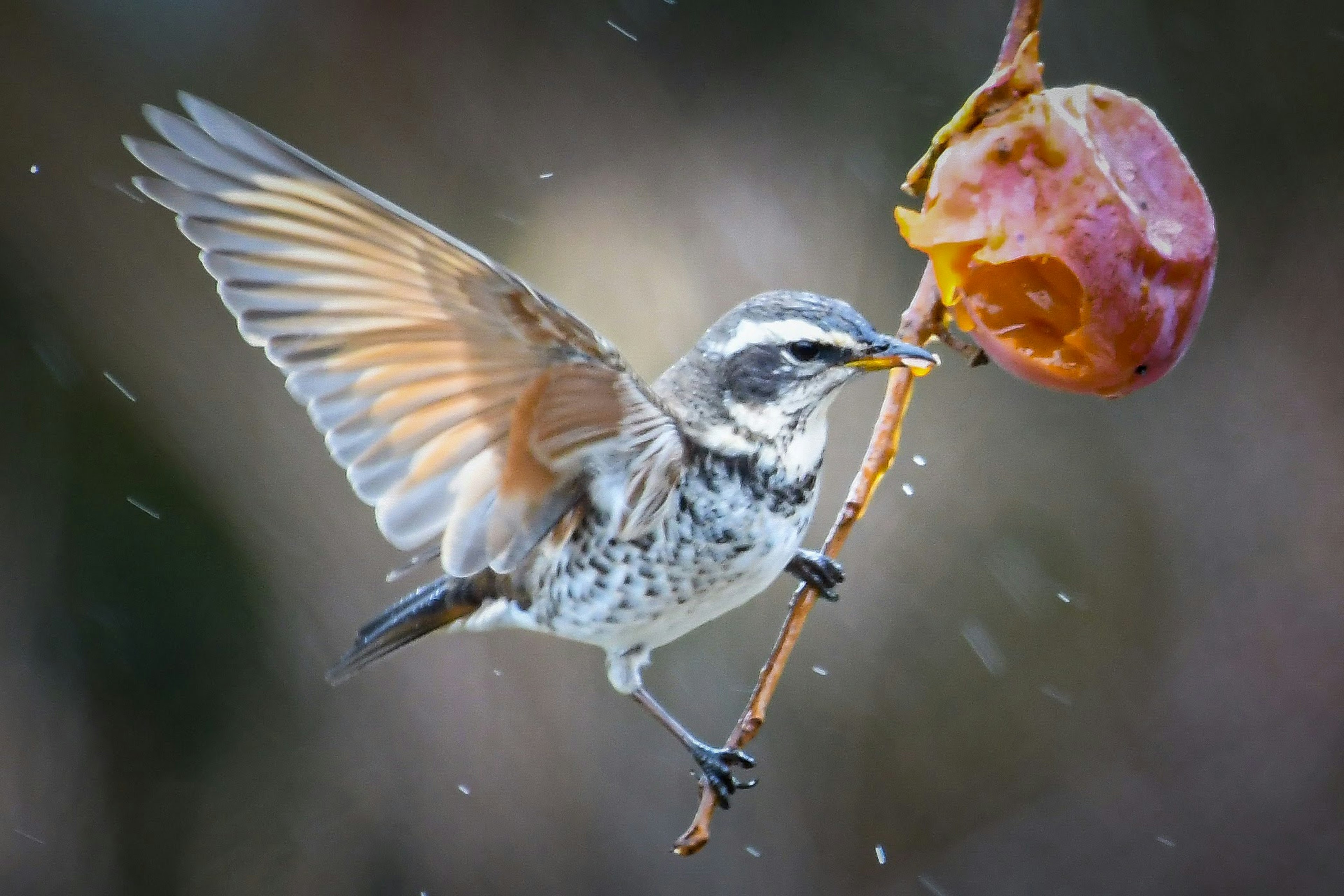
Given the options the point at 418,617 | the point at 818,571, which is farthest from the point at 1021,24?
the point at 418,617

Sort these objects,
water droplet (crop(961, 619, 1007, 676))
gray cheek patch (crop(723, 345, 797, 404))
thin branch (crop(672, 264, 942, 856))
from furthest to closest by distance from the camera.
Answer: water droplet (crop(961, 619, 1007, 676)) < gray cheek patch (crop(723, 345, 797, 404)) < thin branch (crop(672, 264, 942, 856))

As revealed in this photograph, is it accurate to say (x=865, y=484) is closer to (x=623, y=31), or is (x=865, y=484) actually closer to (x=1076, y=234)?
(x=1076, y=234)

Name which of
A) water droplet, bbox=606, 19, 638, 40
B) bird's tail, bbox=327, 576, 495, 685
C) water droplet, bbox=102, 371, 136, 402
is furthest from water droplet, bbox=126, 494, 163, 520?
water droplet, bbox=606, 19, 638, 40

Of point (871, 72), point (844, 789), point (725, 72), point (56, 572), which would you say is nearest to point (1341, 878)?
point (844, 789)

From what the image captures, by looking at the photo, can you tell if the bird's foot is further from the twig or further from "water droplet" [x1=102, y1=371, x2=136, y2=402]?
"water droplet" [x1=102, y1=371, x2=136, y2=402]

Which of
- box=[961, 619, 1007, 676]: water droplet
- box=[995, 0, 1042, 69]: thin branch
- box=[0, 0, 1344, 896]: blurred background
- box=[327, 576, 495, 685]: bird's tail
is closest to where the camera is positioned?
box=[995, 0, 1042, 69]: thin branch

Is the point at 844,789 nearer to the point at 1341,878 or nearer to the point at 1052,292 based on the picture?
the point at 1341,878
